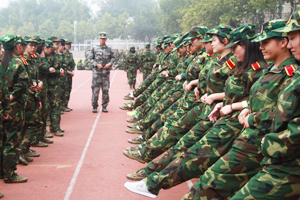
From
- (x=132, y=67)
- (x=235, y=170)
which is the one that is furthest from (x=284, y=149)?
(x=132, y=67)

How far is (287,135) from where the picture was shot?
2480 mm

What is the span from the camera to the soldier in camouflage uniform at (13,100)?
5023mm

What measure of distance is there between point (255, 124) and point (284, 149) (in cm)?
59

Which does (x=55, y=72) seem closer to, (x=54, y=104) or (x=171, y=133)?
(x=54, y=104)

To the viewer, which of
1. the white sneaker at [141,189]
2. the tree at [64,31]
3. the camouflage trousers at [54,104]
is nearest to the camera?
the white sneaker at [141,189]

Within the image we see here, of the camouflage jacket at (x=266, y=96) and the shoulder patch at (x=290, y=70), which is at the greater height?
the shoulder patch at (x=290, y=70)

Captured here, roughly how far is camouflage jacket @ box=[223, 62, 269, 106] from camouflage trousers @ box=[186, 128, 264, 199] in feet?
1.96

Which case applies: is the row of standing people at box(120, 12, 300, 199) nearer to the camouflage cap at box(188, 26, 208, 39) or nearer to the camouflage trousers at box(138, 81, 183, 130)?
the camouflage cap at box(188, 26, 208, 39)

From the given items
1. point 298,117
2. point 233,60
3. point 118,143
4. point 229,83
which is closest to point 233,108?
point 229,83

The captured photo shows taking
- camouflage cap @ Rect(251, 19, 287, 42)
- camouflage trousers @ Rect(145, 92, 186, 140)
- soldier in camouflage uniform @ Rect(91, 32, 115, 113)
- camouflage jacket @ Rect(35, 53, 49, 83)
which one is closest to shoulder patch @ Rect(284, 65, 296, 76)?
camouflage cap @ Rect(251, 19, 287, 42)

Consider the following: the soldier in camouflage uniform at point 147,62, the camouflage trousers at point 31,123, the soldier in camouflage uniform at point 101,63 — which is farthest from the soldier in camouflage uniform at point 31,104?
the soldier in camouflage uniform at point 147,62

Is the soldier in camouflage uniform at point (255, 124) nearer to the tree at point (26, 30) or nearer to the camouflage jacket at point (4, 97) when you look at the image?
the camouflage jacket at point (4, 97)

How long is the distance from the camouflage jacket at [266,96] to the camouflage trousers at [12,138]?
11.3 ft

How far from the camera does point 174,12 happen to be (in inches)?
1844
